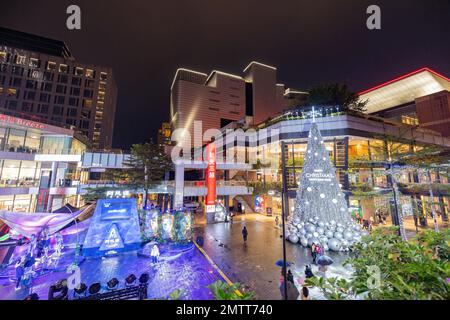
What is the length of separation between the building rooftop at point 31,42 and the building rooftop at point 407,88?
302ft

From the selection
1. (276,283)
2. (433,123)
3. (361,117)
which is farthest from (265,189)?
(433,123)

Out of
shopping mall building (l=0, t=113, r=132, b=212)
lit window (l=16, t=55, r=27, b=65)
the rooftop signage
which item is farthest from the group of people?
lit window (l=16, t=55, r=27, b=65)

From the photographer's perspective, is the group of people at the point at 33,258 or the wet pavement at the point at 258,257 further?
the wet pavement at the point at 258,257

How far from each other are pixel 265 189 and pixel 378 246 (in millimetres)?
21284

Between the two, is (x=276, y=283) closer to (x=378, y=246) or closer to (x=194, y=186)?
(x=378, y=246)

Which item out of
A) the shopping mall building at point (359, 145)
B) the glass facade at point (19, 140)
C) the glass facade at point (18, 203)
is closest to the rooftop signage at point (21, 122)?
the glass facade at point (19, 140)

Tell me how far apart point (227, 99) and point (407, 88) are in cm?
5354

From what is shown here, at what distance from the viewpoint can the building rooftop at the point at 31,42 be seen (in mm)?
57406

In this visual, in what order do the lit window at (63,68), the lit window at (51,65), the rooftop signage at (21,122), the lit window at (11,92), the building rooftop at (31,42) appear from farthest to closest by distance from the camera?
the building rooftop at (31,42) < the lit window at (63,68) < the lit window at (51,65) < the lit window at (11,92) < the rooftop signage at (21,122)

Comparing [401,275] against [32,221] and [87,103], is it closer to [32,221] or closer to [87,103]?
[32,221]

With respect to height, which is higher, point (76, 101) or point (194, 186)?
point (76, 101)

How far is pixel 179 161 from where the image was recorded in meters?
22.3

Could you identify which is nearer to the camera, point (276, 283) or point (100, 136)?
point (276, 283)

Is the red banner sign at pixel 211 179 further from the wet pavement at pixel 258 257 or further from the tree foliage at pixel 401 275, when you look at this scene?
the tree foliage at pixel 401 275
